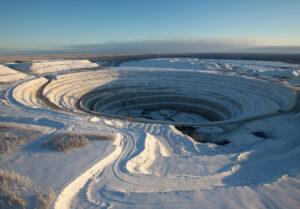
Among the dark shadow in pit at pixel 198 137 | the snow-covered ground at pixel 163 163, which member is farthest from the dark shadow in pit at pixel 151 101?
the dark shadow in pit at pixel 198 137

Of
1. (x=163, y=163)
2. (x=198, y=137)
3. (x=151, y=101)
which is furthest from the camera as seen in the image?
(x=151, y=101)

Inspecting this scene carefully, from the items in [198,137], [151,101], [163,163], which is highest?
[163,163]

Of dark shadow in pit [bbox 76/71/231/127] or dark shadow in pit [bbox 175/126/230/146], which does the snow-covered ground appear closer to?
dark shadow in pit [bbox 175/126/230/146]

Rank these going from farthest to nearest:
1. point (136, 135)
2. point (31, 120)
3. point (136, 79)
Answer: point (136, 79) → point (31, 120) → point (136, 135)

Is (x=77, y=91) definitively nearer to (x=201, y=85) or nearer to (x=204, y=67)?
(x=201, y=85)

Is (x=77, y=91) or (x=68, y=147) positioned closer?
(x=68, y=147)

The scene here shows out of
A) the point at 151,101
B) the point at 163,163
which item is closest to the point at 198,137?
the point at 163,163

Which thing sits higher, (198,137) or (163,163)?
(163,163)

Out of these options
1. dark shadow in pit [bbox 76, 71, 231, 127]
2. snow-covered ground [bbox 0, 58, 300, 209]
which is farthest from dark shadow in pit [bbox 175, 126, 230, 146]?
dark shadow in pit [bbox 76, 71, 231, 127]

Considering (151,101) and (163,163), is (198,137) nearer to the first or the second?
(163,163)

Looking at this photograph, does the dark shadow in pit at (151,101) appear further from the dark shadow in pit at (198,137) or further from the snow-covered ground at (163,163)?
the dark shadow in pit at (198,137)

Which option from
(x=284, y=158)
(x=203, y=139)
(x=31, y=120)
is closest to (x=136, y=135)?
(x=203, y=139)
